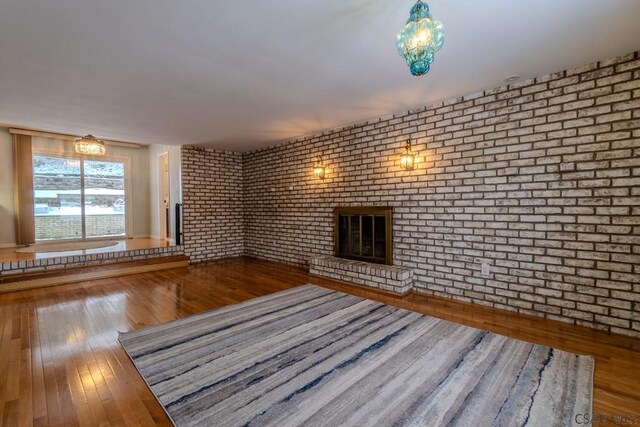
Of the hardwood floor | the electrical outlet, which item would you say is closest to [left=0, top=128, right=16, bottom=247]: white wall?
the hardwood floor

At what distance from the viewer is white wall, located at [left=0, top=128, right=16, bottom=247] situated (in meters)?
5.45

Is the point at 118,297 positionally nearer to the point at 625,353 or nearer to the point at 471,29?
the point at 471,29

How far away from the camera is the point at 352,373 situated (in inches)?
74.2

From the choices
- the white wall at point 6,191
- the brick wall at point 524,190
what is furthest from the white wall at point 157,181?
the brick wall at point 524,190

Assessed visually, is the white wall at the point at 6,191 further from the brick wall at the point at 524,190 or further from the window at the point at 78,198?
the brick wall at the point at 524,190

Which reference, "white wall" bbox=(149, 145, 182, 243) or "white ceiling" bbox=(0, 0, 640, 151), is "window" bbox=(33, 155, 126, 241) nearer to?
"white wall" bbox=(149, 145, 182, 243)

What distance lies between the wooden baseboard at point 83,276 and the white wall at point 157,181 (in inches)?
41.1

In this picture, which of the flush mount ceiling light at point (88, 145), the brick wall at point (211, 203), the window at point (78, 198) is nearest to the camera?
the flush mount ceiling light at point (88, 145)

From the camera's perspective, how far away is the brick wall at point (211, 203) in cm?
555

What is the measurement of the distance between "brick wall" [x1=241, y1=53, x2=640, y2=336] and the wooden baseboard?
344 cm

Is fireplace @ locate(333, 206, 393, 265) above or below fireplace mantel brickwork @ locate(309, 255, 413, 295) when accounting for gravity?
above

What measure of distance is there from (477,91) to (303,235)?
3.34 m

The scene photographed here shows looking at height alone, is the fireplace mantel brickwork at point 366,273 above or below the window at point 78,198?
below

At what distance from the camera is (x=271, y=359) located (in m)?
2.07
